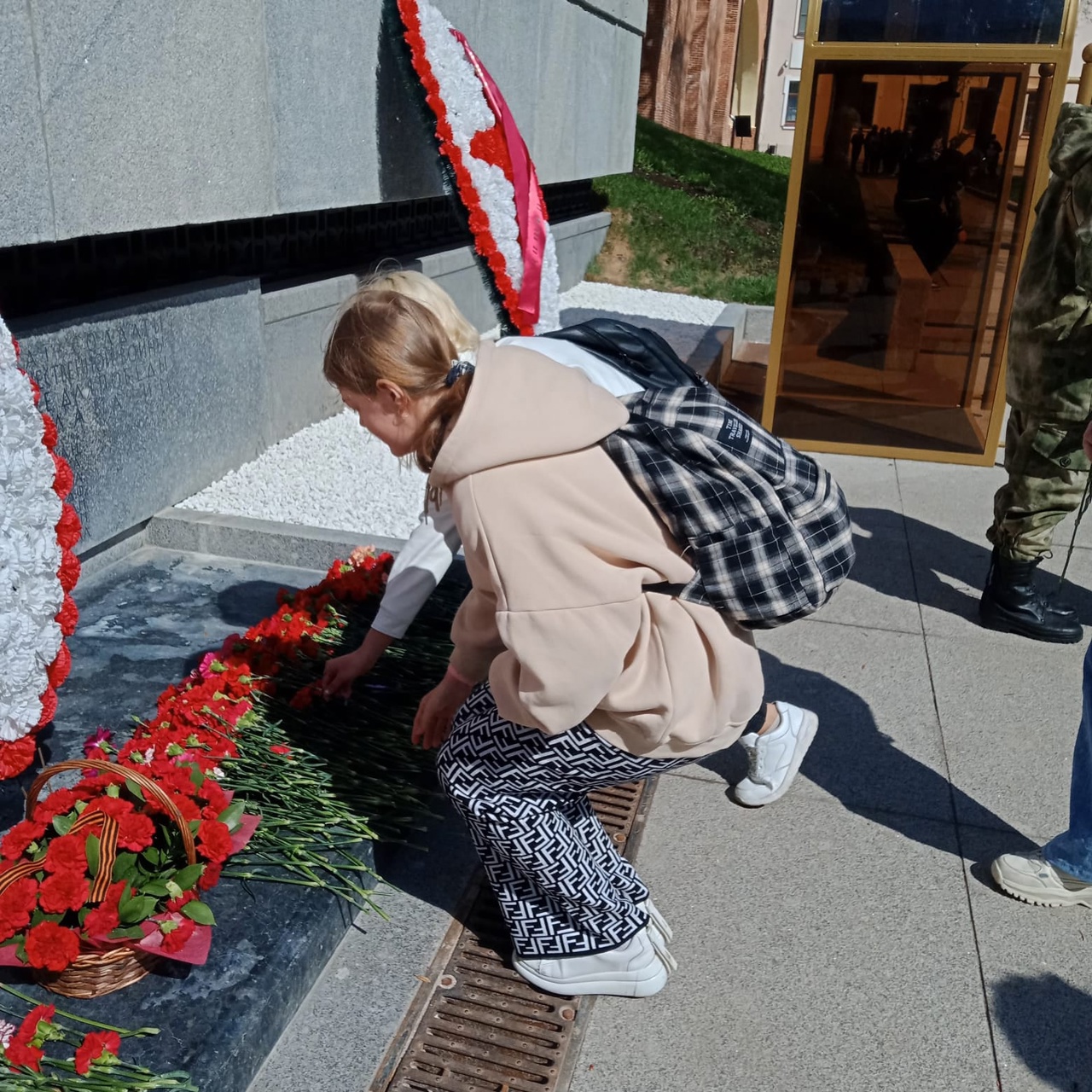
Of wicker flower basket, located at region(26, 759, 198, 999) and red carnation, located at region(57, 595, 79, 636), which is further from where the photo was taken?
red carnation, located at region(57, 595, 79, 636)

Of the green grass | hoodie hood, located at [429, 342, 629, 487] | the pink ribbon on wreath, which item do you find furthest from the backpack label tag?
the green grass

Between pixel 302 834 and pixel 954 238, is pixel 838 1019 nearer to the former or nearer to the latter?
pixel 302 834

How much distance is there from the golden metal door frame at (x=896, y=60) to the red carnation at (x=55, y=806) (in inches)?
203

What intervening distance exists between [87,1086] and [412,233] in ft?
22.6

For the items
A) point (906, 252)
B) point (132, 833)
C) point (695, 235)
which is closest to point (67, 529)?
point (132, 833)

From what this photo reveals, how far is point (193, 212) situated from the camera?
4.31m

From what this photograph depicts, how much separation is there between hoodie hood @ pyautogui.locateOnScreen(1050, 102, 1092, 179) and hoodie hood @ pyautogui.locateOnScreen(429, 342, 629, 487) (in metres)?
3.04

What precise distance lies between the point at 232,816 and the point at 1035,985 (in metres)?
1.83

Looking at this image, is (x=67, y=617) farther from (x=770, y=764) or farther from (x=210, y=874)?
(x=770, y=764)

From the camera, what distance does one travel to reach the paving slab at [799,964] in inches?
85.9

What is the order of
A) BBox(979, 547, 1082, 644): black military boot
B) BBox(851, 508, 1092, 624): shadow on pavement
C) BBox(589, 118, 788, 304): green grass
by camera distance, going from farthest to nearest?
1. BBox(589, 118, 788, 304): green grass
2. BBox(851, 508, 1092, 624): shadow on pavement
3. BBox(979, 547, 1082, 644): black military boot

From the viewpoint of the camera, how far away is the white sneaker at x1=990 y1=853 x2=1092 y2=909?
8.66ft

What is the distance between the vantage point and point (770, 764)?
9.98ft

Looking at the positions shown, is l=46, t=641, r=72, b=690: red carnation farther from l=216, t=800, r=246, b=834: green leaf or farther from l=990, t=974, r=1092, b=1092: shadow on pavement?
l=990, t=974, r=1092, b=1092: shadow on pavement
